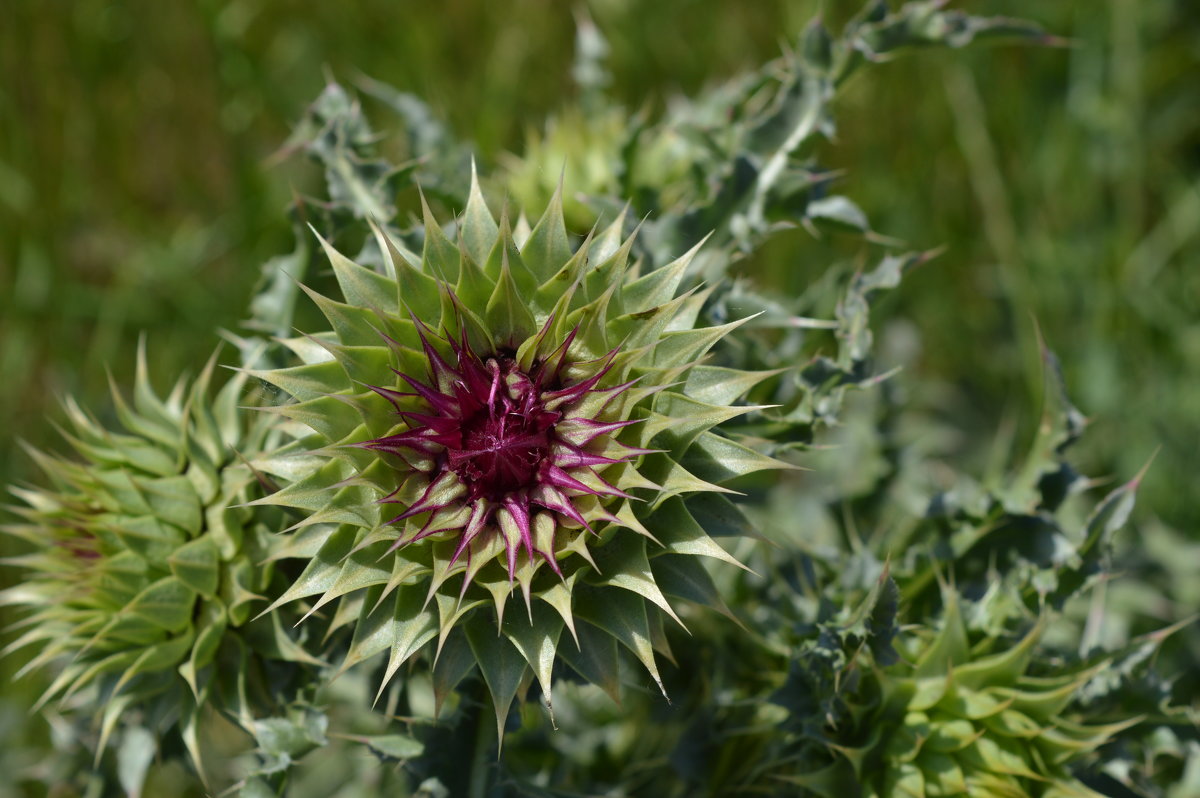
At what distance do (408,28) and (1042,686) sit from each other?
446 centimetres

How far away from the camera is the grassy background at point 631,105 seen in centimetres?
501

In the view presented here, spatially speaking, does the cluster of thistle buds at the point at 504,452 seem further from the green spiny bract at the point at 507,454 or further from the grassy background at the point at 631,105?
the grassy background at the point at 631,105

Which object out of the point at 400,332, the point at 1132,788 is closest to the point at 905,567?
the point at 1132,788

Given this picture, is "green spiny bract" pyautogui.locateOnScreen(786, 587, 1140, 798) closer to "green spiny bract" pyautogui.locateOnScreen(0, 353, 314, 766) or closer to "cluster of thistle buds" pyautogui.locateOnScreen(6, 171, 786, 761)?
"cluster of thistle buds" pyautogui.locateOnScreen(6, 171, 786, 761)

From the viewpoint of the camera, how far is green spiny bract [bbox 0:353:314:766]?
241 centimetres

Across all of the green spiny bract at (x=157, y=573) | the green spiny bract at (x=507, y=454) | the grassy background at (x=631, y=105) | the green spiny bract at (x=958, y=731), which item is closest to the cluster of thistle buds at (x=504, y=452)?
the green spiny bract at (x=507, y=454)

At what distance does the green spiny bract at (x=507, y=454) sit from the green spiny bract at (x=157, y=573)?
0.43 m

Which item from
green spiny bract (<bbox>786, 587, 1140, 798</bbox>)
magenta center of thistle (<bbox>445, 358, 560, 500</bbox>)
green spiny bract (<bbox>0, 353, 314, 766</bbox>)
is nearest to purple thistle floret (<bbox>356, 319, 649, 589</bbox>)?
magenta center of thistle (<bbox>445, 358, 560, 500</bbox>)

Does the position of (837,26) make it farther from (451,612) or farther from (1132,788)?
(451,612)

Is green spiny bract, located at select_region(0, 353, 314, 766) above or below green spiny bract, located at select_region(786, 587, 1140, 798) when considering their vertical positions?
above

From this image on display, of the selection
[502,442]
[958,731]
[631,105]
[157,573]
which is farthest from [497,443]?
[631,105]

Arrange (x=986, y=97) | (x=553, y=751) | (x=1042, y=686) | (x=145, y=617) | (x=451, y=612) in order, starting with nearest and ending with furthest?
(x=451, y=612)
(x=145, y=617)
(x=1042, y=686)
(x=553, y=751)
(x=986, y=97)

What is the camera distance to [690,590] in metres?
2.09

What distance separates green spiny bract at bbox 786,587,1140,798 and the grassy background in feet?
8.61
